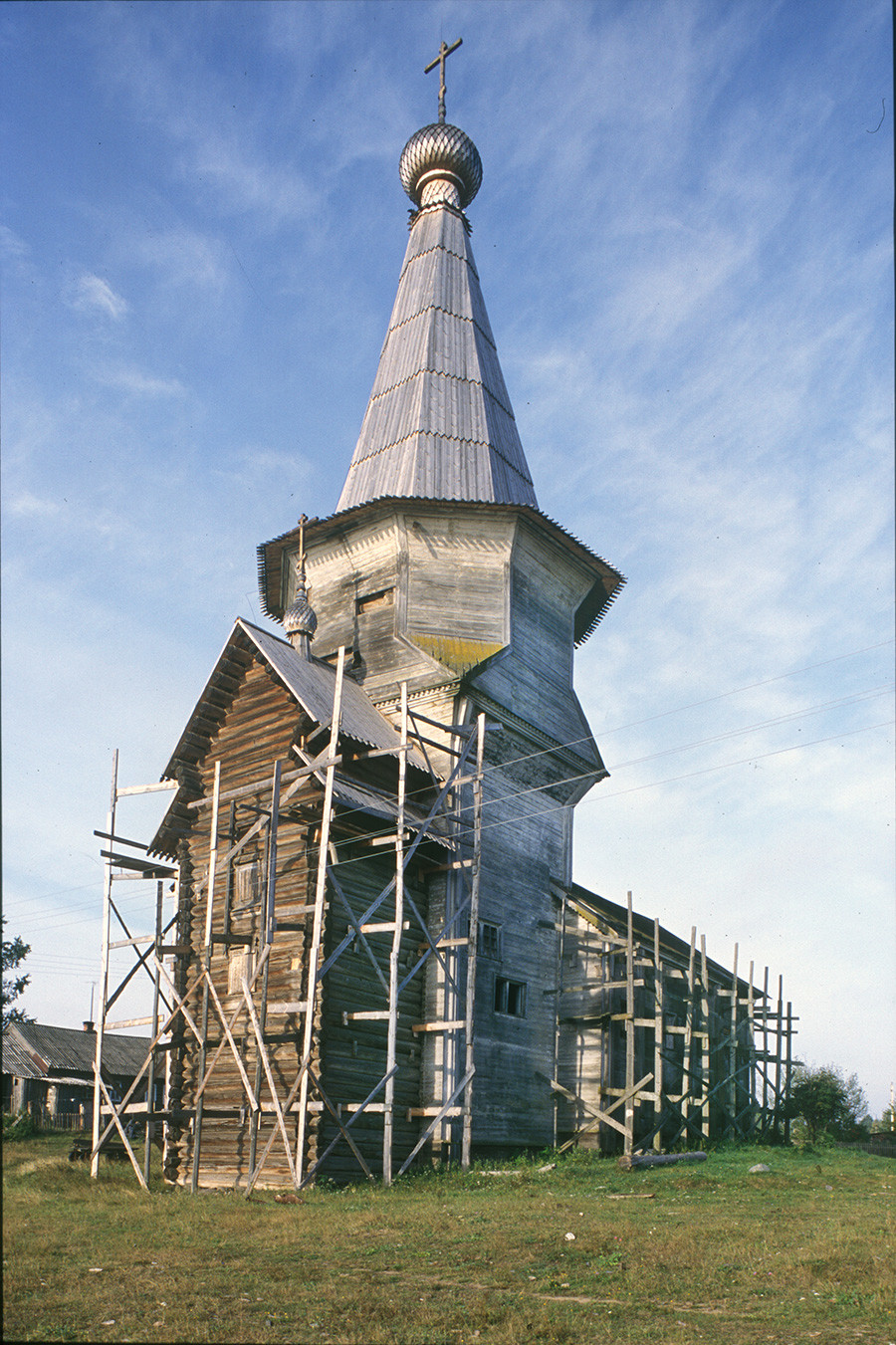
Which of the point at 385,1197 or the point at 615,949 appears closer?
the point at 385,1197

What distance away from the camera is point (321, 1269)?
11031 millimetres

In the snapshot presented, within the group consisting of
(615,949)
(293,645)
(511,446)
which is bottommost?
(615,949)

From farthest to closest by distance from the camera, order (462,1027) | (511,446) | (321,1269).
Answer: (511,446) < (462,1027) < (321,1269)

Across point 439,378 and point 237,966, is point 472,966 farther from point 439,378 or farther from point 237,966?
point 439,378

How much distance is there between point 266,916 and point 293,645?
9.08 meters

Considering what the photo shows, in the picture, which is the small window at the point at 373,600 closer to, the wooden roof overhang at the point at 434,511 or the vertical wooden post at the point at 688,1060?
the wooden roof overhang at the point at 434,511

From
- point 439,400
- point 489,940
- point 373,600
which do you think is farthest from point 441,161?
point 489,940

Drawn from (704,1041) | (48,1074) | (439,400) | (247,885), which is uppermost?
(439,400)

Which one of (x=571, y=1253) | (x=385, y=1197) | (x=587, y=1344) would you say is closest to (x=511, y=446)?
(x=385, y=1197)

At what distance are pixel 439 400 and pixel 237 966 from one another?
16736 mm

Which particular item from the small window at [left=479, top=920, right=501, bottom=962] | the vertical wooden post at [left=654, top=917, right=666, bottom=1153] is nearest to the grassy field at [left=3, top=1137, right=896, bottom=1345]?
the vertical wooden post at [left=654, top=917, right=666, bottom=1153]

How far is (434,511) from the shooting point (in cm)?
2722

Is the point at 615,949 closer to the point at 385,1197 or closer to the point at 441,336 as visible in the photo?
the point at 385,1197

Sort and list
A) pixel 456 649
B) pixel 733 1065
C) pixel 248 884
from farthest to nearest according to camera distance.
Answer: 1. pixel 733 1065
2. pixel 456 649
3. pixel 248 884
